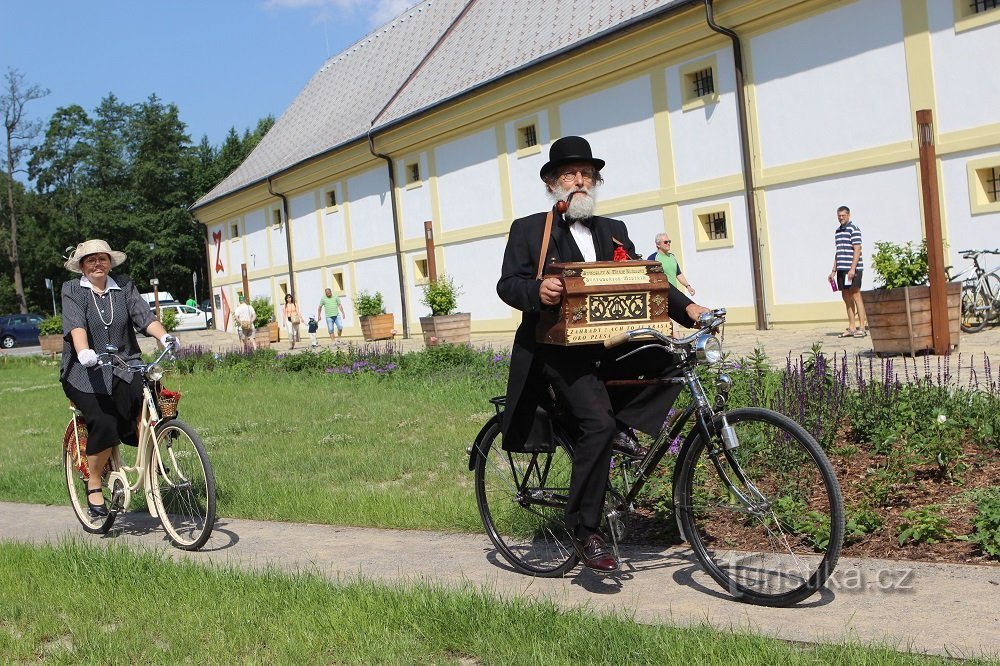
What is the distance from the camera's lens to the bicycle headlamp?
411cm

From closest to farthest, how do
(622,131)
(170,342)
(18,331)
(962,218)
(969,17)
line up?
(170,342) → (969,17) → (962,218) → (622,131) → (18,331)

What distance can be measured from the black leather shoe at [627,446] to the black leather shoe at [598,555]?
39 centimetres

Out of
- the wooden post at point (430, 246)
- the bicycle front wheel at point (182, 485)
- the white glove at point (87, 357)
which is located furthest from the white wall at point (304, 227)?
the bicycle front wheel at point (182, 485)

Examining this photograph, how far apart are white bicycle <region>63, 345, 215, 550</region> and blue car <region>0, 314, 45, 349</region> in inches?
2011

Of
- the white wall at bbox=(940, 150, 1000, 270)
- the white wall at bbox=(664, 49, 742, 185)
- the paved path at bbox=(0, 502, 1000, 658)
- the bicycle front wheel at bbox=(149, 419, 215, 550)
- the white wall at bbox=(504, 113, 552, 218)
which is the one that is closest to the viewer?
the paved path at bbox=(0, 502, 1000, 658)

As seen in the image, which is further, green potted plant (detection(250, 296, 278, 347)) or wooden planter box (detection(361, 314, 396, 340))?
green potted plant (detection(250, 296, 278, 347))

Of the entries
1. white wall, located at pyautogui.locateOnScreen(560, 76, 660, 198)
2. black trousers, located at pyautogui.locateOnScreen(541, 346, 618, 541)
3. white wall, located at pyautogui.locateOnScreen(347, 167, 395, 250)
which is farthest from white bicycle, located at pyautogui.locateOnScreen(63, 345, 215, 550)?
white wall, located at pyautogui.locateOnScreen(347, 167, 395, 250)

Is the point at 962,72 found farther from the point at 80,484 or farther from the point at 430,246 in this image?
the point at 80,484

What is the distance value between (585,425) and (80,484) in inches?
181

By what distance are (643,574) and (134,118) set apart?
86128 mm

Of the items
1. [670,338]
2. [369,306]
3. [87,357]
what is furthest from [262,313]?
[670,338]

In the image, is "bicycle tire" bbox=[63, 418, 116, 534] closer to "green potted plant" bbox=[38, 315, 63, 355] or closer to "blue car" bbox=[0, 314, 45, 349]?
"green potted plant" bbox=[38, 315, 63, 355]

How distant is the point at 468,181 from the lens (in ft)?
91.4

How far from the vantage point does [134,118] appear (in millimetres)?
83125
